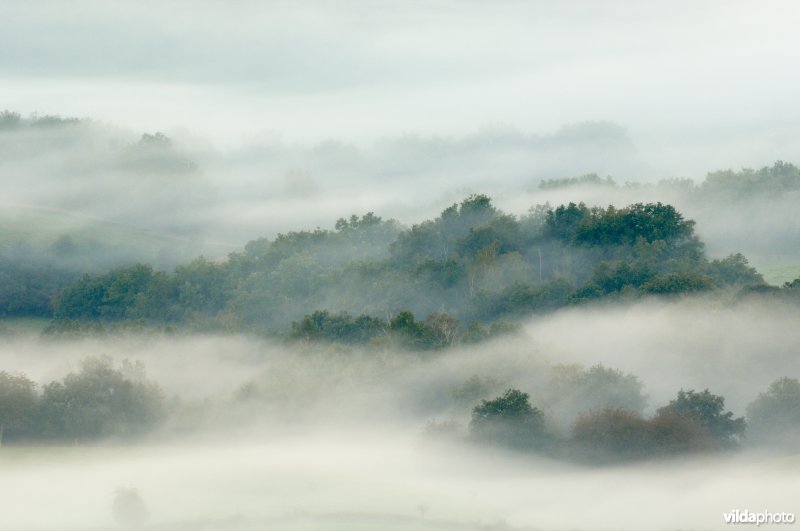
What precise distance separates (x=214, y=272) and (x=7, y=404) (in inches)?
1504

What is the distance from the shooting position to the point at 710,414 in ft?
173

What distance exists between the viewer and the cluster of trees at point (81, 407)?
5816 cm

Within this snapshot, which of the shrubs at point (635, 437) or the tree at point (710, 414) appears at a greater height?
the tree at point (710, 414)

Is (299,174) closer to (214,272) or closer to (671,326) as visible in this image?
(214,272)

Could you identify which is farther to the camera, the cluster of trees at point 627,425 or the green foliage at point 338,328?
the green foliage at point 338,328

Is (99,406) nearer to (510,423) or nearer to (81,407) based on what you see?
(81,407)

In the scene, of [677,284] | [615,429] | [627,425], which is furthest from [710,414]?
[677,284]

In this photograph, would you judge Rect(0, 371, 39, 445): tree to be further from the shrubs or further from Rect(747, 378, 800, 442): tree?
Rect(747, 378, 800, 442): tree

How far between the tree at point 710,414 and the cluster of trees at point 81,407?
61.3 feet

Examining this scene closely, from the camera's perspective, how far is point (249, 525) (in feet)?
147

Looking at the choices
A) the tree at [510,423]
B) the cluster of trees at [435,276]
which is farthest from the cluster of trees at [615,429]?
the cluster of trees at [435,276]

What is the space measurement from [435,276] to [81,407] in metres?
33.0

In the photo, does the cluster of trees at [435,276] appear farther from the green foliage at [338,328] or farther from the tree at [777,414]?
the tree at [777,414]

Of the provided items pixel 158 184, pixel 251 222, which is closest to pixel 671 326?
pixel 251 222
